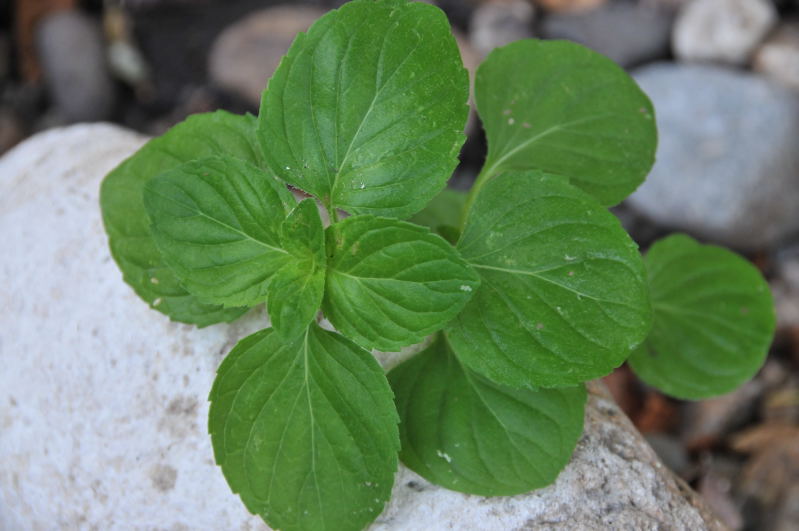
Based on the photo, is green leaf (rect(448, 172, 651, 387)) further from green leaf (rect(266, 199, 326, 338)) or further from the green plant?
green leaf (rect(266, 199, 326, 338))

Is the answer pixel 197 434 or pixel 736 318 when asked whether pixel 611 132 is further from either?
pixel 197 434

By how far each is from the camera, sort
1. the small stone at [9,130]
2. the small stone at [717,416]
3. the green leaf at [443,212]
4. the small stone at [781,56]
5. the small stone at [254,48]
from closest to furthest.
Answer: the green leaf at [443,212] < the small stone at [717,416] < the small stone at [781,56] < the small stone at [254,48] < the small stone at [9,130]

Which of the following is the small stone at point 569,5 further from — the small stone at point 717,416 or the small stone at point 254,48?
the small stone at point 717,416

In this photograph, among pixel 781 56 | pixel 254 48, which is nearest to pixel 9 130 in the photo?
pixel 254 48

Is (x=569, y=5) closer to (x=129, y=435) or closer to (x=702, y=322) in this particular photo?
(x=702, y=322)

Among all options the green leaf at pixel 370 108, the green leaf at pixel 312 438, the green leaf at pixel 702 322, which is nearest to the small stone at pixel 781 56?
the green leaf at pixel 702 322

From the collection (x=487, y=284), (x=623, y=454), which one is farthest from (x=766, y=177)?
(x=487, y=284)

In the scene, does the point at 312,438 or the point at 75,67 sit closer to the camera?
the point at 312,438
